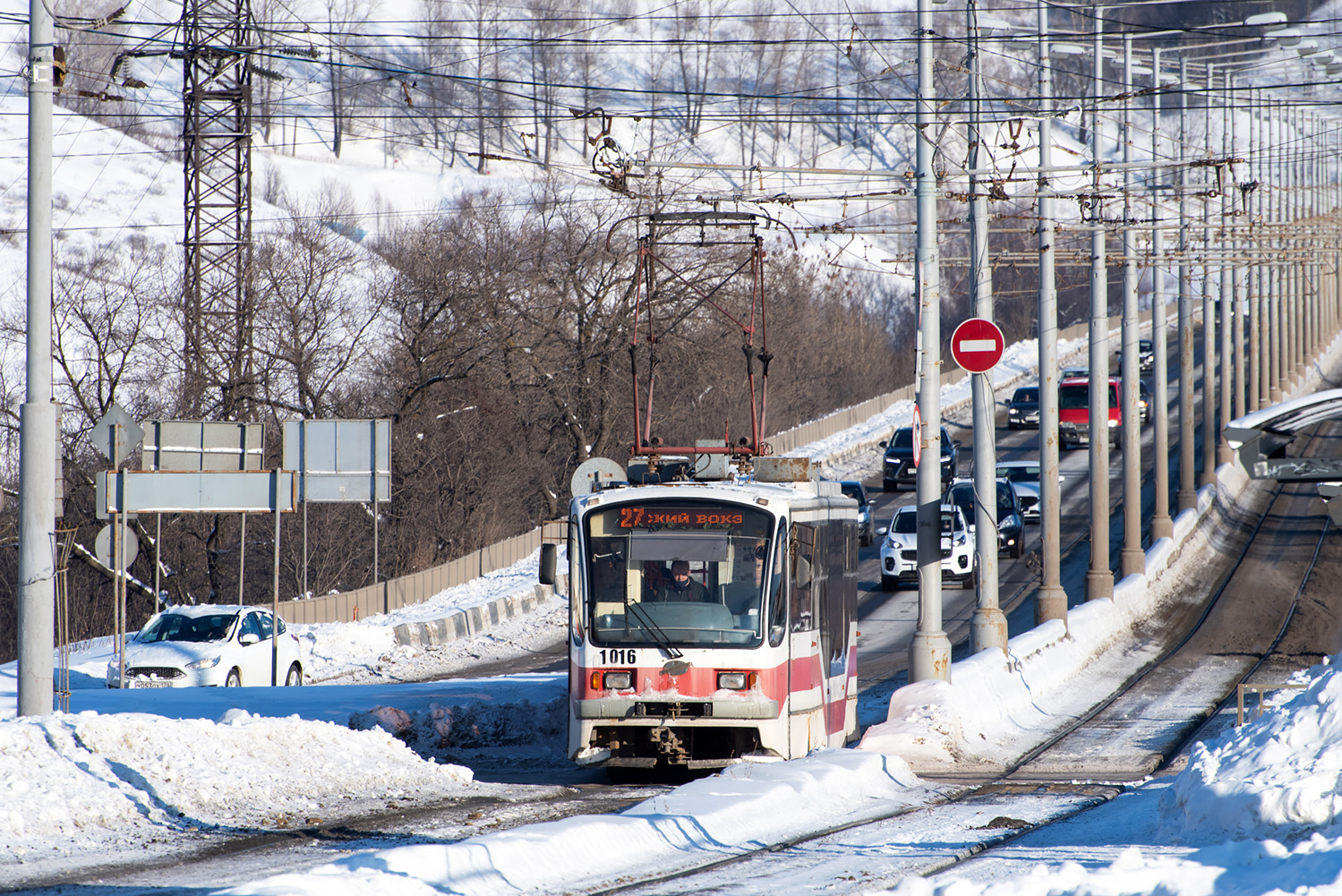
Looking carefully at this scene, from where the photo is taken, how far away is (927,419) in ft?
58.4

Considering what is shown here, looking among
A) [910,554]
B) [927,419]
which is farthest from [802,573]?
[910,554]

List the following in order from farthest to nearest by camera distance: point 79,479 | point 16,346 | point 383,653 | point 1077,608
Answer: point 16,346 < point 79,479 < point 383,653 < point 1077,608

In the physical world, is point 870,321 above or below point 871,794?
above

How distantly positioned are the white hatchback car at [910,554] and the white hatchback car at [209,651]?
48.3 ft

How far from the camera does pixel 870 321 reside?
109625 mm

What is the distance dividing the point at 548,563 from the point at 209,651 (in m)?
13.3

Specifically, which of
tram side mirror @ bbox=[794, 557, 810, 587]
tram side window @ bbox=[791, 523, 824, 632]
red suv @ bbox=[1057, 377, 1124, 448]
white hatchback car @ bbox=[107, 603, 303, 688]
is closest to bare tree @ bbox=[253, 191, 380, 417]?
white hatchback car @ bbox=[107, 603, 303, 688]

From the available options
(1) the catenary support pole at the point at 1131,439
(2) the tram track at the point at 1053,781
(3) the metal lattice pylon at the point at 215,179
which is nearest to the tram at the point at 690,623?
(2) the tram track at the point at 1053,781

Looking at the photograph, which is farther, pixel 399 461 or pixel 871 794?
pixel 399 461

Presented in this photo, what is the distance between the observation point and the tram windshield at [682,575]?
47.3ft

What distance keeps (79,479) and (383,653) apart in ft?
51.9

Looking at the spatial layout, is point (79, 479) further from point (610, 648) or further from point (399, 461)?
point (610, 648)

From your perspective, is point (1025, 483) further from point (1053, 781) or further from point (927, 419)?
point (1053, 781)

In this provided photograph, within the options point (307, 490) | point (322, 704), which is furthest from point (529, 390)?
point (322, 704)
